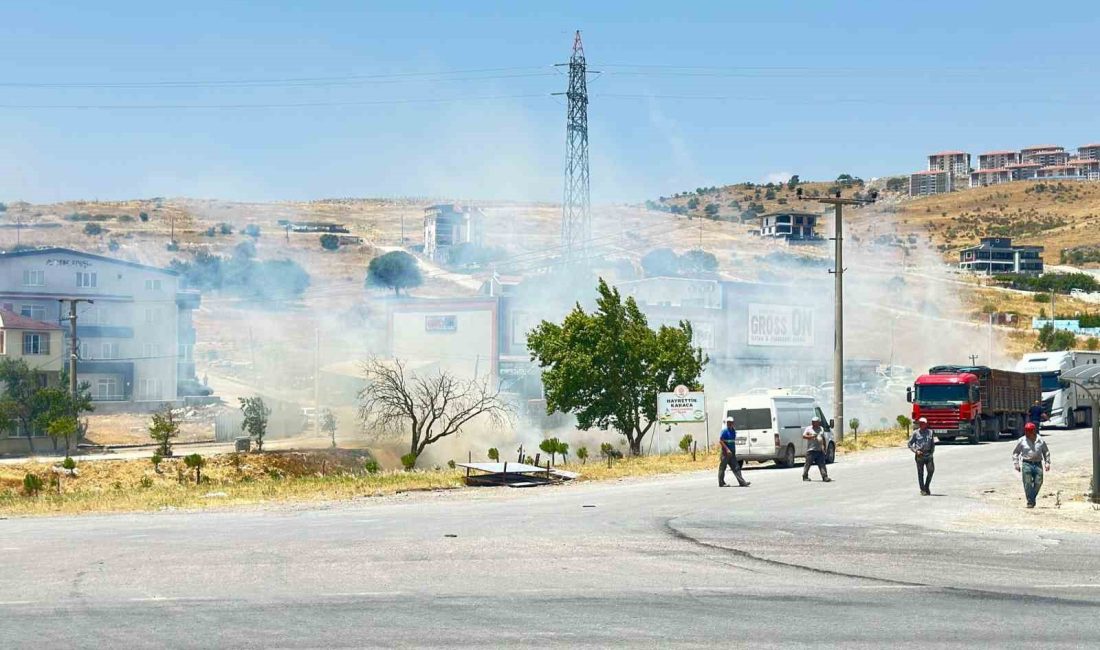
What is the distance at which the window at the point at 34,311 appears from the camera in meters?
92.6

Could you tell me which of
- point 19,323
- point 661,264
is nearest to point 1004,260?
point 661,264

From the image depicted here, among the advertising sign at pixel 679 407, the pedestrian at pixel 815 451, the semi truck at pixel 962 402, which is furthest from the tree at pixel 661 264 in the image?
the pedestrian at pixel 815 451

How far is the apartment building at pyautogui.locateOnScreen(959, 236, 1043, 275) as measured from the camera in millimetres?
186500

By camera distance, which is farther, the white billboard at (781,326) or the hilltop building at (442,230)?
the hilltop building at (442,230)

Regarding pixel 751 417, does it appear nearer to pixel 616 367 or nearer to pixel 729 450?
pixel 729 450

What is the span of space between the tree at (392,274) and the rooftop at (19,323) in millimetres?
65978

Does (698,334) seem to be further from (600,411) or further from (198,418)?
(600,411)

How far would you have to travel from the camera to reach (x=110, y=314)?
9525cm

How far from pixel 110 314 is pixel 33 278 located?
581cm

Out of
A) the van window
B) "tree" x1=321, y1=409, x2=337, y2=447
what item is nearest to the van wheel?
the van window

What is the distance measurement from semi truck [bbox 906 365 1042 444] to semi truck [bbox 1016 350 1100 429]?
1009 cm

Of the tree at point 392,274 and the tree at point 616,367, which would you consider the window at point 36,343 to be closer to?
the tree at point 616,367

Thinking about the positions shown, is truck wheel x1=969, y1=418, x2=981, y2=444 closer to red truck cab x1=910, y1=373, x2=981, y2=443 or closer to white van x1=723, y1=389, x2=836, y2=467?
red truck cab x1=910, y1=373, x2=981, y2=443

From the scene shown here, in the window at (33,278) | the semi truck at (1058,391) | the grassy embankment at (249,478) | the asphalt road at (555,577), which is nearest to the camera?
the asphalt road at (555,577)
